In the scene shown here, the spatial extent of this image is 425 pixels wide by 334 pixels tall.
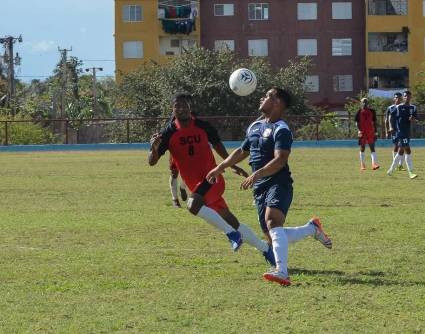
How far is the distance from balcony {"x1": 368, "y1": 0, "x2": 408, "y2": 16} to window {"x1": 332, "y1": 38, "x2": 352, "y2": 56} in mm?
3553

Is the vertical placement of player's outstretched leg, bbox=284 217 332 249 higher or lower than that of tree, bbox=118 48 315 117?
lower

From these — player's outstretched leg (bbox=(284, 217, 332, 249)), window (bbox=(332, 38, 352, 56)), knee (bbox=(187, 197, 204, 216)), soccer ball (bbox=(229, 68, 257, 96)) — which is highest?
window (bbox=(332, 38, 352, 56))

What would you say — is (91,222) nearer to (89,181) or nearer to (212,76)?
(89,181)

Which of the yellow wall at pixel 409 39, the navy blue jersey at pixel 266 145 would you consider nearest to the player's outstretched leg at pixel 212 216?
the navy blue jersey at pixel 266 145

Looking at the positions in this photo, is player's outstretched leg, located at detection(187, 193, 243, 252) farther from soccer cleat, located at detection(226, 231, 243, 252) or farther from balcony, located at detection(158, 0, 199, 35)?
balcony, located at detection(158, 0, 199, 35)

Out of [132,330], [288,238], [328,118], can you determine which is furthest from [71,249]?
[328,118]

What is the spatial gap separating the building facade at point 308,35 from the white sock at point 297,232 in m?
73.2

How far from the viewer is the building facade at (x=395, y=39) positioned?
8069 cm

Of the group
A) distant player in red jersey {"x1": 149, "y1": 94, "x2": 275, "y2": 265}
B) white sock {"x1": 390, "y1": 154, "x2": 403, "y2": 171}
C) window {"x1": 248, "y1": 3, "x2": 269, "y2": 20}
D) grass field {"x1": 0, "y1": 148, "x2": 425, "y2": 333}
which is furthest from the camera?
window {"x1": 248, "y1": 3, "x2": 269, "y2": 20}

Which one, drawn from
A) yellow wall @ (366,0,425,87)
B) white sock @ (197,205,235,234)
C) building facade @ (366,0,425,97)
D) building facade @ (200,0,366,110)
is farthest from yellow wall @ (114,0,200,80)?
white sock @ (197,205,235,234)

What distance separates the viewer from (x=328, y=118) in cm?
5219

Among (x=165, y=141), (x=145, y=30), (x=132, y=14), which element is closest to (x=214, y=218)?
(x=165, y=141)

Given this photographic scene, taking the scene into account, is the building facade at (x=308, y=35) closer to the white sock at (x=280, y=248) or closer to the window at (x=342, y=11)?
the window at (x=342, y=11)

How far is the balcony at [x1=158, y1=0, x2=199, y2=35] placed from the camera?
271 ft
